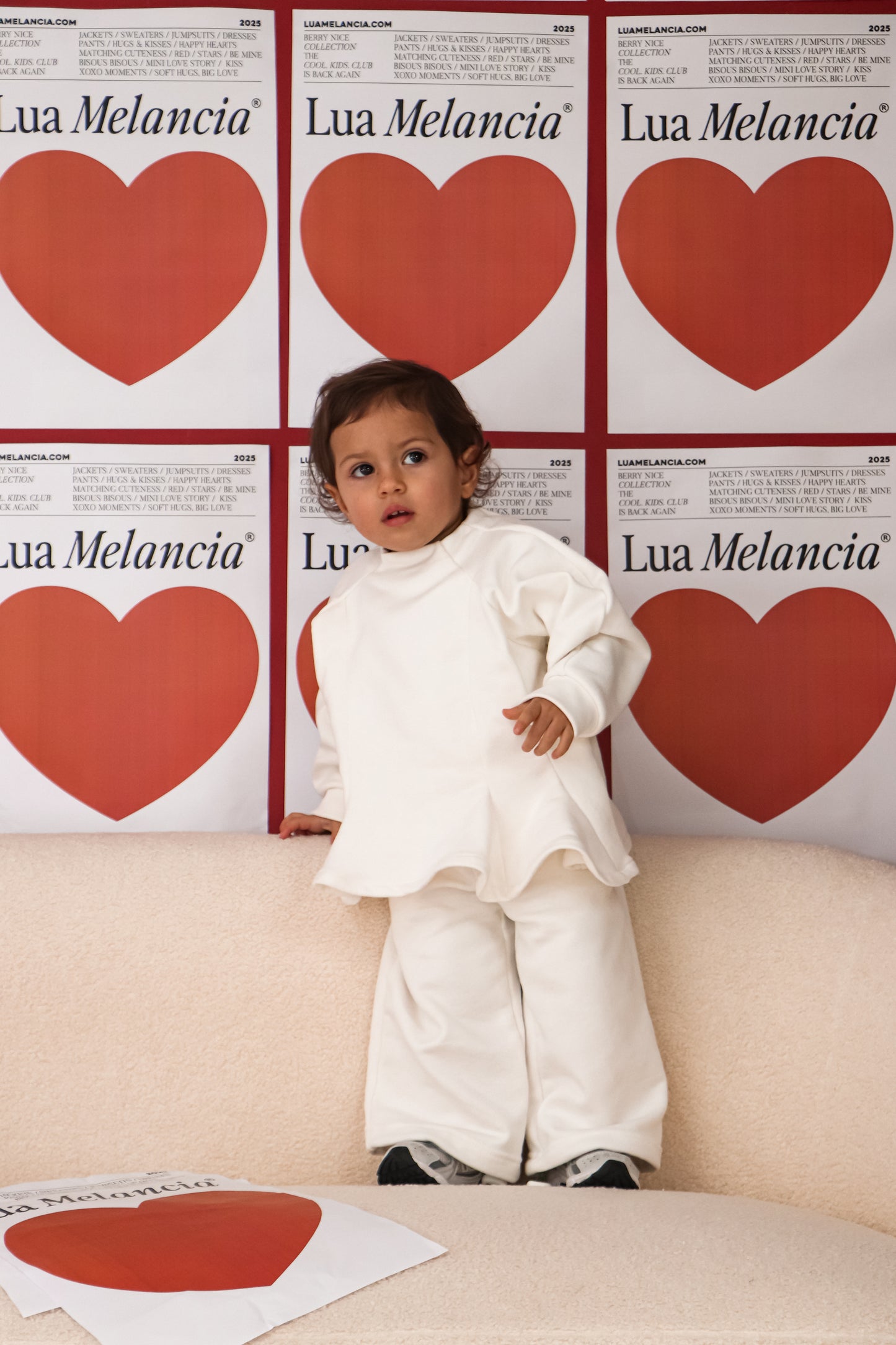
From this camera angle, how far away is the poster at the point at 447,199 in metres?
1.51

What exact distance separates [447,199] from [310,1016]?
1.11m

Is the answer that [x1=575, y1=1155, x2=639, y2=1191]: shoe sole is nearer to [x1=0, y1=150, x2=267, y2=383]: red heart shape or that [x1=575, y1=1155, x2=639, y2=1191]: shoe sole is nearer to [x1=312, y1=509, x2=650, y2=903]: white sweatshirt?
[x1=312, y1=509, x2=650, y2=903]: white sweatshirt

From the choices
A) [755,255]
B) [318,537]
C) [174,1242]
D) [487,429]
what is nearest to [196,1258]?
[174,1242]

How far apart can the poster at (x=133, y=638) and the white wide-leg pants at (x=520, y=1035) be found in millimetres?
467

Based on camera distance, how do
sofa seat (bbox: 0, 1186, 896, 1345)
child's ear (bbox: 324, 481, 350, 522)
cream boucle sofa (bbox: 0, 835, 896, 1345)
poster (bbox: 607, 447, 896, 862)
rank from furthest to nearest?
Answer: poster (bbox: 607, 447, 896, 862)
child's ear (bbox: 324, 481, 350, 522)
cream boucle sofa (bbox: 0, 835, 896, 1345)
sofa seat (bbox: 0, 1186, 896, 1345)

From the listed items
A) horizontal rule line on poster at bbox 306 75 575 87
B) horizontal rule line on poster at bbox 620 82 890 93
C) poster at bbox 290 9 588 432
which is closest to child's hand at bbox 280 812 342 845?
poster at bbox 290 9 588 432

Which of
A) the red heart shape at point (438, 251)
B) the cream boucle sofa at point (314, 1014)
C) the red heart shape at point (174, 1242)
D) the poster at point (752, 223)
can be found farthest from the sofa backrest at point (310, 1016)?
the red heart shape at point (438, 251)

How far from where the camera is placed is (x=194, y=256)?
1.52 metres

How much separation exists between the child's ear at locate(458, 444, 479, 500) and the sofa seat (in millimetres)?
736

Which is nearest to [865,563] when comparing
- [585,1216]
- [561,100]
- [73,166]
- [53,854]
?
[561,100]

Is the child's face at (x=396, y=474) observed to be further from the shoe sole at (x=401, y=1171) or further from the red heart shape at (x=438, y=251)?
the shoe sole at (x=401, y=1171)

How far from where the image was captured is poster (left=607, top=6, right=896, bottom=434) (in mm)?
1512

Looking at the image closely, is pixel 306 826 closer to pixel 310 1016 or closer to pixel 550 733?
pixel 310 1016

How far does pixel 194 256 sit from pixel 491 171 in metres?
0.43
